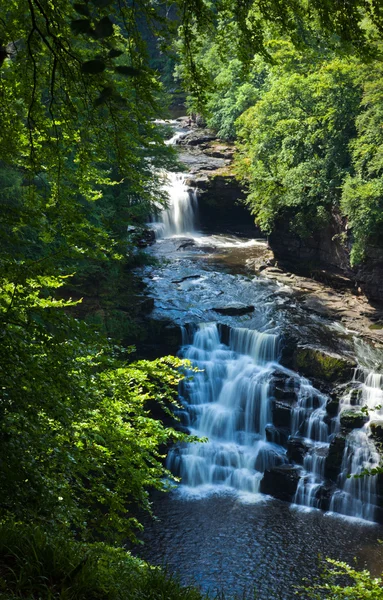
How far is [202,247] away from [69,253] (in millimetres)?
20201

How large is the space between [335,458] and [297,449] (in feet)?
3.55

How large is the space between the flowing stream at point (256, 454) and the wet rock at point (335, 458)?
0.13 feet

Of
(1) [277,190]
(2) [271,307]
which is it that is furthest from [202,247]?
(2) [271,307]

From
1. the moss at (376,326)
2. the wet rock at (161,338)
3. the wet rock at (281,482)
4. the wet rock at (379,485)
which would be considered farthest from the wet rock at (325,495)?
the wet rock at (161,338)

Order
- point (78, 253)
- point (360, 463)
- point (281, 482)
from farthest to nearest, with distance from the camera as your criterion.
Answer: point (281, 482)
point (360, 463)
point (78, 253)

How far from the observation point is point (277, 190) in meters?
22.8

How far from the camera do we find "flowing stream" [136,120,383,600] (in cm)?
1170

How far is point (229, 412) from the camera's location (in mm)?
16344

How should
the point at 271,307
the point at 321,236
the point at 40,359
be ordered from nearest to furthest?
the point at 40,359, the point at 271,307, the point at 321,236

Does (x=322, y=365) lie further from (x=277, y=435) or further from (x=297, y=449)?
(x=297, y=449)

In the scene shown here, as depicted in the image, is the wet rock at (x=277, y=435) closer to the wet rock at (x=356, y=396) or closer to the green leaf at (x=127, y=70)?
the wet rock at (x=356, y=396)

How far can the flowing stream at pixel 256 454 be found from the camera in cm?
1170

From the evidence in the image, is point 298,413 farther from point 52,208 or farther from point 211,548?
point 52,208

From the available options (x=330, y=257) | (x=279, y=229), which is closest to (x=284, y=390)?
(x=330, y=257)
